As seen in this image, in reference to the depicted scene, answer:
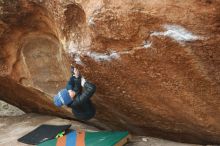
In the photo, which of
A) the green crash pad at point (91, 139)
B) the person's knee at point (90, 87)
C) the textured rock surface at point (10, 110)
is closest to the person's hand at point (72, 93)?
the person's knee at point (90, 87)

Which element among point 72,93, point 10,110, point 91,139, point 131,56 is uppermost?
point 131,56

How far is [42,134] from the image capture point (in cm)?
724

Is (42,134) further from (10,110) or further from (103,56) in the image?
(103,56)

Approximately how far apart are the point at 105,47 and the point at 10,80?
2.59m

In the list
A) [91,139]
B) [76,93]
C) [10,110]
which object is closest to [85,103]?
[76,93]

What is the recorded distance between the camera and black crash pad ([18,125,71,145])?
7039 millimetres

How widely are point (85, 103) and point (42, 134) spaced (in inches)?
55.8

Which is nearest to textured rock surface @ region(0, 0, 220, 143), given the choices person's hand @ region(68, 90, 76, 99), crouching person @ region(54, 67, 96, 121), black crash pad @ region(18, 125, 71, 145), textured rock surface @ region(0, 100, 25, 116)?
crouching person @ region(54, 67, 96, 121)

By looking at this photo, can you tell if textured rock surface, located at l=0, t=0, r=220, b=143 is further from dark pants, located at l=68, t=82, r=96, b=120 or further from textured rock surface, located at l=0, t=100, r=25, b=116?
textured rock surface, located at l=0, t=100, r=25, b=116

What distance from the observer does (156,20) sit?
190 inches

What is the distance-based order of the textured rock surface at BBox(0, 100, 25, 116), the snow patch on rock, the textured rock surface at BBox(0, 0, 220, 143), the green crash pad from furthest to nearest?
the textured rock surface at BBox(0, 100, 25, 116) → the green crash pad → the snow patch on rock → the textured rock surface at BBox(0, 0, 220, 143)

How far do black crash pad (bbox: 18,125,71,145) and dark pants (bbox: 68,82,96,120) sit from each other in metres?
1.00

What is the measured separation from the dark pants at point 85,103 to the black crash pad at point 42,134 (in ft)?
3.28

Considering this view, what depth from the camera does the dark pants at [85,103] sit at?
19.4 ft
